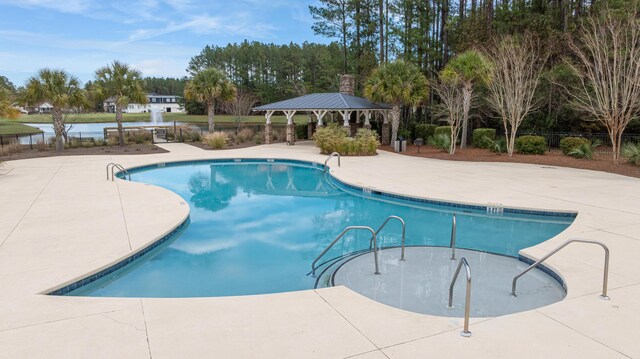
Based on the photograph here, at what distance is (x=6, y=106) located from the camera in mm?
14328

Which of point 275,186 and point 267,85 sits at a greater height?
point 267,85

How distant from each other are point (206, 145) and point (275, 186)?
38.4 ft

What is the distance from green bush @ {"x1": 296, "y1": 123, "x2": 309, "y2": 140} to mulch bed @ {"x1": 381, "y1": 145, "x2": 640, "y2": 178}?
8823 mm

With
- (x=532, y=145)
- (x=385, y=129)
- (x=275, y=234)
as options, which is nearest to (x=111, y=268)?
(x=275, y=234)

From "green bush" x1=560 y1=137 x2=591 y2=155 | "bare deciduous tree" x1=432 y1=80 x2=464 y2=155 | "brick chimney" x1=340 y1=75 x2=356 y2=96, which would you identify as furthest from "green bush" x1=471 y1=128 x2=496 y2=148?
"brick chimney" x1=340 y1=75 x2=356 y2=96

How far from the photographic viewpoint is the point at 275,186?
14211 mm

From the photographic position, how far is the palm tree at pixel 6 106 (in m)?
14.2

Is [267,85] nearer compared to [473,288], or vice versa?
[473,288]

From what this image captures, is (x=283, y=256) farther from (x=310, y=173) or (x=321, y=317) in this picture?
(x=310, y=173)

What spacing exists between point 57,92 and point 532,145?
75.8 feet

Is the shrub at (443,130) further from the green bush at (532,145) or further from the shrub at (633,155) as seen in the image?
the shrub at (633,155)

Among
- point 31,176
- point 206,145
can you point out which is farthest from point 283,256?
point 206,145

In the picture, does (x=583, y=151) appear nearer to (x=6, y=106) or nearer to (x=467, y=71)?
(x=467, y=71)

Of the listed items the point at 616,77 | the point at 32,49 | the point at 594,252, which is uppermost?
the point at 32,49
